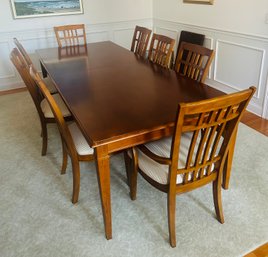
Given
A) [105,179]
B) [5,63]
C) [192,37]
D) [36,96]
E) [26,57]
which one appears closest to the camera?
[105,179]

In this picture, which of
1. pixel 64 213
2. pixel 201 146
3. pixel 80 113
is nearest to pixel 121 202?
pixel 64 213

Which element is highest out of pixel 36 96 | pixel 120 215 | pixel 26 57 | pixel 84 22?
pixel 84 22

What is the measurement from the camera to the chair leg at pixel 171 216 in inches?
59.9

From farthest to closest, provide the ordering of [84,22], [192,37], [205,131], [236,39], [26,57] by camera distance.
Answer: [84,22] → [192,37] → [236,39] → [26,57] → [205,131]

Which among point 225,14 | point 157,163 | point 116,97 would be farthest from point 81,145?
point 225,14

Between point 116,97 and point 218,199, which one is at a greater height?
point 116,97

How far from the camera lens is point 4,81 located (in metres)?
4.11

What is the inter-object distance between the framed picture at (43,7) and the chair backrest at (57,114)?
2.50m

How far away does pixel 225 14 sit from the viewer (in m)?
3.21

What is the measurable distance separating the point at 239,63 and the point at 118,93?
190cm

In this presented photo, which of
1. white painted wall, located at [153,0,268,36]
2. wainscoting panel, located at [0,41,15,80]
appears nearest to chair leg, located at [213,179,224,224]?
white painted wall, located at [153,0,268,36]

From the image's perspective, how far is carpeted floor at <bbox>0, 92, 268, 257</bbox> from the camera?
5.36 feet

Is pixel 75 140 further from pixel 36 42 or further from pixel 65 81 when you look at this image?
pixel 36 42

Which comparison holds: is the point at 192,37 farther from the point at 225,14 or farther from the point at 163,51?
the point at 163,51
